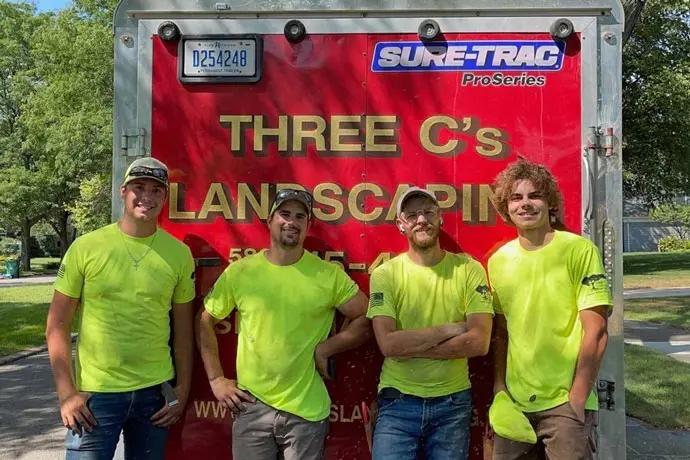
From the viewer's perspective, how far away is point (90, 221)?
26.9 meters

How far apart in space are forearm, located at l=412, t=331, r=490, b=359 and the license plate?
1.33 meters

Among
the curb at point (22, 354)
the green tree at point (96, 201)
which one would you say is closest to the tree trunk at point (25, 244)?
the green tree at point (96, 201)

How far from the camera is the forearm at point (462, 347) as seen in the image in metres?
2.29

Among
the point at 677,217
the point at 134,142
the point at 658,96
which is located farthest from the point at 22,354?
the point at 677,217

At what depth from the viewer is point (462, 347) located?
7.53 ft

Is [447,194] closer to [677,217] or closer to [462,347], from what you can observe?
[462,347]

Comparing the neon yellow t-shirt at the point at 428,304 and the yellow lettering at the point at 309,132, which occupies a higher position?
the yellow lettering at the point at 309,132

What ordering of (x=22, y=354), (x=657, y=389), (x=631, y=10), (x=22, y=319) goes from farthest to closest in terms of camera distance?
(x=22, y=319) < (x=22, y=354) < (x=631, y=10) < (x=657, y=389)

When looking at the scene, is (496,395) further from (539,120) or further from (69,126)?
(69,126)

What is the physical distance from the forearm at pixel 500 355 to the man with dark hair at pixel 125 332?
123 cm

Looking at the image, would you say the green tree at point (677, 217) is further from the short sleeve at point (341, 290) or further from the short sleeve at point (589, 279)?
the short sleeve at point (341, 290)

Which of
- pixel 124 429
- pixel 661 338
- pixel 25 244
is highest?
pixel 25 244

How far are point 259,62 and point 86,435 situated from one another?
5.31ft

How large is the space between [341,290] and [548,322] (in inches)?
30.8
